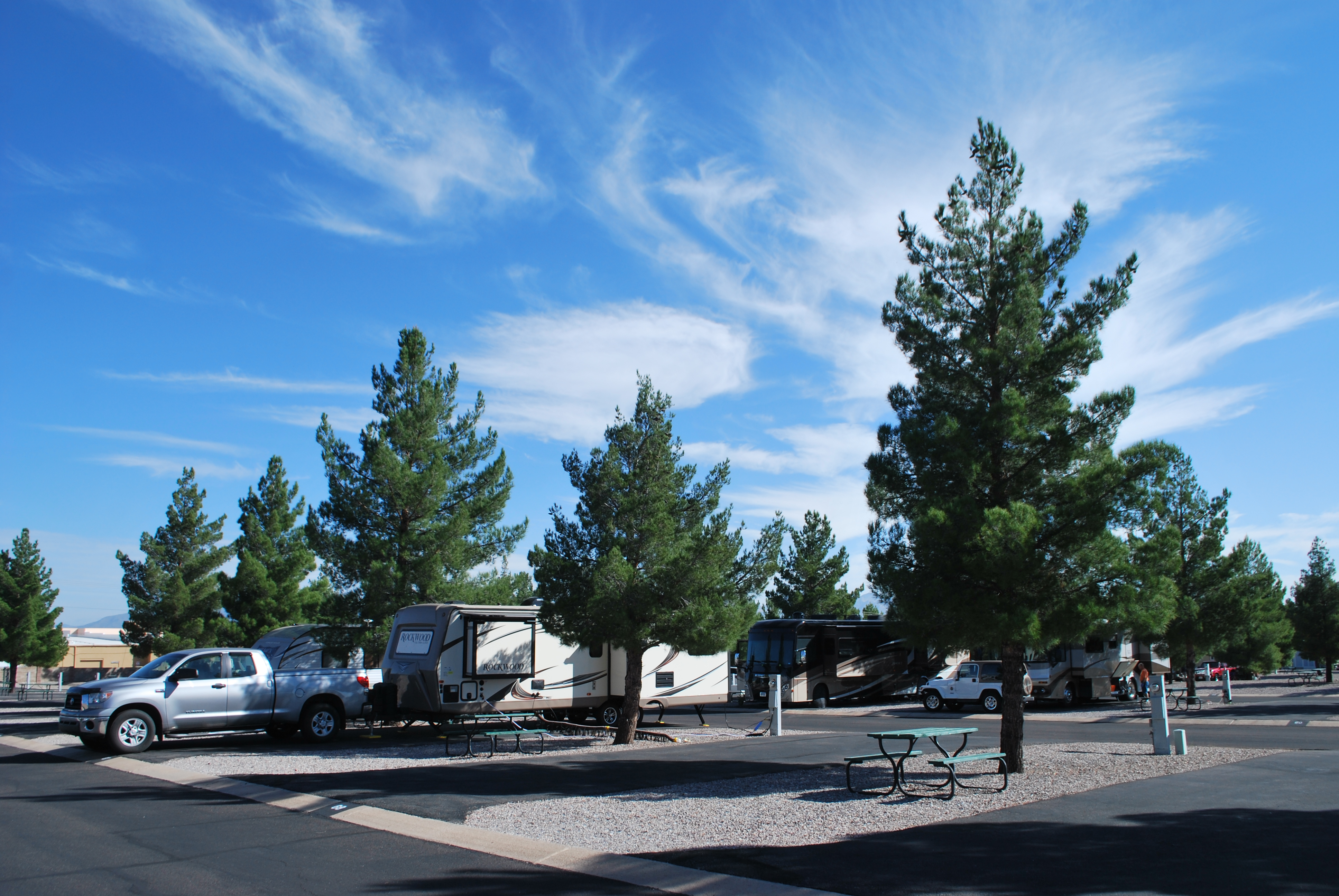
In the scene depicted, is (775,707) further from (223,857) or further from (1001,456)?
(223,857)

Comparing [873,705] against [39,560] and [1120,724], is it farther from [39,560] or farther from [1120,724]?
[39,560]

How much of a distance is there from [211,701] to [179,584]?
55.3 feet

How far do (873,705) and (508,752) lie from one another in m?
20.2

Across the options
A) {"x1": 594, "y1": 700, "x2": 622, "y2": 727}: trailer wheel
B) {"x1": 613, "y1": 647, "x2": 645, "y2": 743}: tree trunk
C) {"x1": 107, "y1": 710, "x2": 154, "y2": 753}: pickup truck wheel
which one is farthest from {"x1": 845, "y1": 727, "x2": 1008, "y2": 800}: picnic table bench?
{"x1": 107, "y1": 710, "x2": 154, "y2": 753}: pickup truck wheel

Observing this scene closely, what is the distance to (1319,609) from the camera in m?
44.9

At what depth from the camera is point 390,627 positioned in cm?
2144

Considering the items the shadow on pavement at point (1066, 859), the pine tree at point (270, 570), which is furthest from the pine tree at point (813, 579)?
the shadow on pavement at point (1066, 859)

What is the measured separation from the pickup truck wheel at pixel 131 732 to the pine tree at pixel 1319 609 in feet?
167

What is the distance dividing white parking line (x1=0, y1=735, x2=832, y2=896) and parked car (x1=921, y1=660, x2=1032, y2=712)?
75.7 ft

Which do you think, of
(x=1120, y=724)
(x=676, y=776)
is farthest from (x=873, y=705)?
(x=676, y=776)

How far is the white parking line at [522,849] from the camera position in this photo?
6848 millimetres

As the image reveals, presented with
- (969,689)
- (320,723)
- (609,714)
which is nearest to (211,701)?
(320,723)

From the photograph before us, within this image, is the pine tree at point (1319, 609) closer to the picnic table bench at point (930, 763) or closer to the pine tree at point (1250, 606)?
the pine tree at point (1250, 606)

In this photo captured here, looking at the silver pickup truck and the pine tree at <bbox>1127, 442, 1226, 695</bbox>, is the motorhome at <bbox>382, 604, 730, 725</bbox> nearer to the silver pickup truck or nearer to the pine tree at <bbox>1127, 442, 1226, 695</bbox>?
the silver pickup truck
